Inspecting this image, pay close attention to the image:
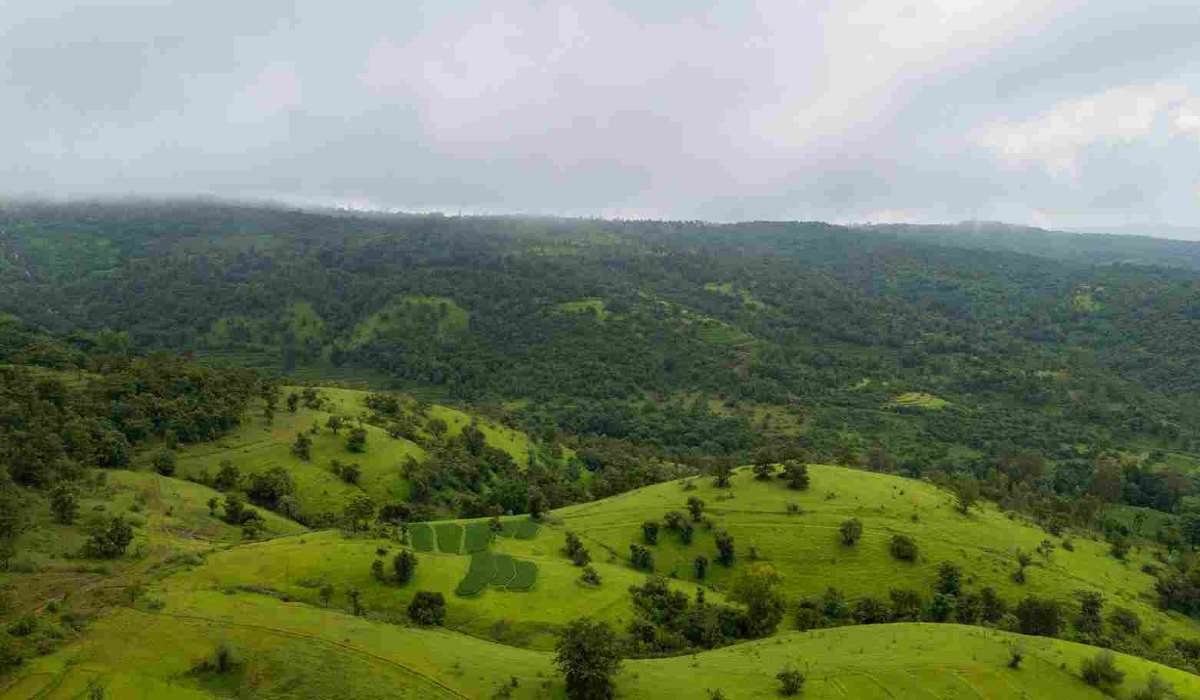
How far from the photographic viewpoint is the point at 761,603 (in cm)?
6006

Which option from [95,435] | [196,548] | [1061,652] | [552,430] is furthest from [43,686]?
[552,430]

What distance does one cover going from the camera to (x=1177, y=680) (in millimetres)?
45406

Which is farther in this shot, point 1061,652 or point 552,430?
point 552,430

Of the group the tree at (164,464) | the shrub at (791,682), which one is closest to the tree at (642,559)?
the shrub at (791,682)

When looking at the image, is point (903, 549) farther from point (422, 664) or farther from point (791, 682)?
point (422, 664)

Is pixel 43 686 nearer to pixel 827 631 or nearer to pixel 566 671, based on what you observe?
pixel 566 671

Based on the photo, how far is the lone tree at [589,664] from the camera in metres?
42.5

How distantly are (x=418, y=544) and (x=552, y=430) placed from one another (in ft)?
282

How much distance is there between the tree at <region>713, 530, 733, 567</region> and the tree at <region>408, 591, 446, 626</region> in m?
33.6

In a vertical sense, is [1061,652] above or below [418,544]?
above

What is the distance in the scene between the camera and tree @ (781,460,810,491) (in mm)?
86250

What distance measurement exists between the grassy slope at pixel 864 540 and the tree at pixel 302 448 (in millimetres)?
38240

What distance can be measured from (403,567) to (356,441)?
49.4m

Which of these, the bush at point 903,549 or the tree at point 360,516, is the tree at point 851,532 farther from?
the tree at point 360,516
